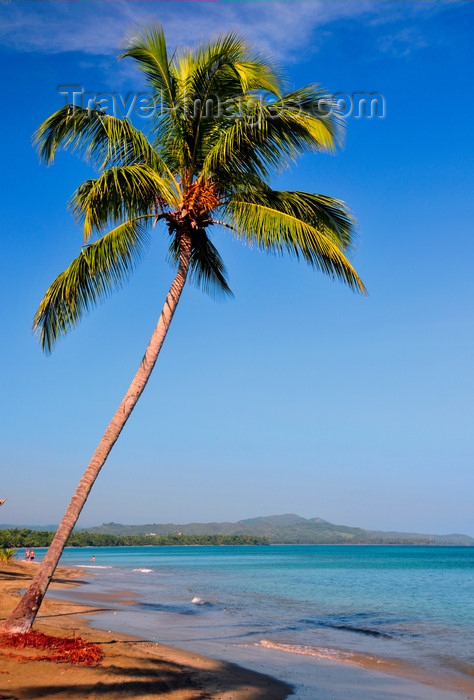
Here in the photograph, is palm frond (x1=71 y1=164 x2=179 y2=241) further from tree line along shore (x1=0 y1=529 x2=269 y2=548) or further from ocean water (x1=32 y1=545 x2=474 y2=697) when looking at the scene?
tree line along shore (x1=0 y1=529 x2=269 y2=548)

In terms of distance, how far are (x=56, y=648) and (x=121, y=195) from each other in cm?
724

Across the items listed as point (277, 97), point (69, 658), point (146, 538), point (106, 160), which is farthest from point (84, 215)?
point (146, 538)

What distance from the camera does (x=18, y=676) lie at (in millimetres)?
7918

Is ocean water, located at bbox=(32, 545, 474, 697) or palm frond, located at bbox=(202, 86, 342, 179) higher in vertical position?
palm frond, located at bbox=(202, 86, 342, 179)

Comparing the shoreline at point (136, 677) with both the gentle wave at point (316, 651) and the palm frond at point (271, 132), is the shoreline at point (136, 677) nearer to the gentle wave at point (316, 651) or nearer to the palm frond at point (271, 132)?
the gentle wave at point (316, 651)

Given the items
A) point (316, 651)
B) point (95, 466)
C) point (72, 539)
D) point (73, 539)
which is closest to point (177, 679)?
point (95, 466)

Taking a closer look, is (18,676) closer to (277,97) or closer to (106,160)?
(106,160)

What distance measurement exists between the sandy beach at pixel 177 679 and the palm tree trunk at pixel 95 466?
30.2 inches

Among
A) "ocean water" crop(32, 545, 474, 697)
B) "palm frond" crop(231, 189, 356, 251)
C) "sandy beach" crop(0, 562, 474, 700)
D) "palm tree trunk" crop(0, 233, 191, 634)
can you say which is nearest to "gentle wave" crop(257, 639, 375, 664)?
"ocean water" crop(32, 545, 474, 697)

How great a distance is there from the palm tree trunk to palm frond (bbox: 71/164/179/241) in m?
0.89

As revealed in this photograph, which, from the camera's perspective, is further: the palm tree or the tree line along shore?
the tree line along shore

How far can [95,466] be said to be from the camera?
10.2 metres

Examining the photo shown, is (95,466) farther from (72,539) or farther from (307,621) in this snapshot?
(72,539)

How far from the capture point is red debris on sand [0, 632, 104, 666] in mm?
8938
